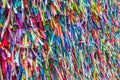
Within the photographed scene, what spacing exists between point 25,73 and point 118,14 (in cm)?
51

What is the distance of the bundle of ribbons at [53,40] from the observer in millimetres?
526

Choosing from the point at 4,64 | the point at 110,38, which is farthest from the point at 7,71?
the point at 110,38

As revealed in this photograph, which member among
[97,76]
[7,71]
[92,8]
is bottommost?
[97,76]

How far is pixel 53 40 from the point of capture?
60cm

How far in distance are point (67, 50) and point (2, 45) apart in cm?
19

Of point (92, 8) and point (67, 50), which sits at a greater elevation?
point (92, 8)

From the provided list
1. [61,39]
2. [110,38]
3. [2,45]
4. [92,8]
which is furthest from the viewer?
[110,38]

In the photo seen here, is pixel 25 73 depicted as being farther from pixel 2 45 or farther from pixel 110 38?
pixel 110 38

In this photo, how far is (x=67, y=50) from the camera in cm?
64

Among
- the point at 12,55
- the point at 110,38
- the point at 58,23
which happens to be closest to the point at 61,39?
the point at 58,23

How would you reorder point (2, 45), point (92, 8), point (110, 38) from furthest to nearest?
1. point (110, 38)
2. point (92, 8)
3. point (2, 45)

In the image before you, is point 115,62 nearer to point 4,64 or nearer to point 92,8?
point 92,8

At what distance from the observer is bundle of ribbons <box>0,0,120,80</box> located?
1.73ft

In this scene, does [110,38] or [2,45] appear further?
[110,38]
